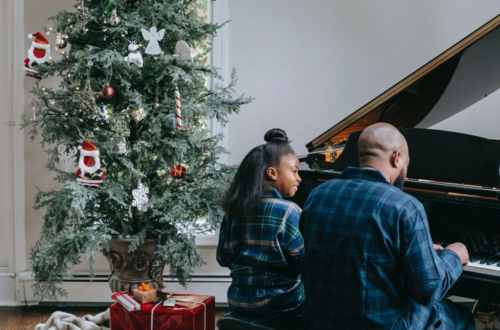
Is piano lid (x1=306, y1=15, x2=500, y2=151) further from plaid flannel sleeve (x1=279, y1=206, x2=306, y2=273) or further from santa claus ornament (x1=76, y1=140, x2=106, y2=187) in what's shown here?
santa claus ornament (x1=76, y1=140, x2=106, y2=187)

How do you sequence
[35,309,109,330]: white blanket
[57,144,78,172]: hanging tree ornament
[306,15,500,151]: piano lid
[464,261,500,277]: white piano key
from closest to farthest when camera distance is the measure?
[464,261,500,277]: white piano key, [306,15,500,151]: piano lid, [57,144,78,172]: hanging tree ornament, [35,309,109,330]: white blanket

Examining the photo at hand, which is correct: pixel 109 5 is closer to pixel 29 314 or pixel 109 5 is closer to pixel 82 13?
pixel 82 13

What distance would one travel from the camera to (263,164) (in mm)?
1944

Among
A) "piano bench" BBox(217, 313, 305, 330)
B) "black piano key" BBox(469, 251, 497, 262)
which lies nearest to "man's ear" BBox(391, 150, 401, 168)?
"black piano key" BBox(469, 251, 497, 262)

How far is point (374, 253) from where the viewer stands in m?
1.43

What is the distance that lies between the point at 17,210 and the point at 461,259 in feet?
9.65

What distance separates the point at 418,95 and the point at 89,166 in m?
1.80

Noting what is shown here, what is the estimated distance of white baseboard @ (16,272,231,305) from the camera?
3.40 metres

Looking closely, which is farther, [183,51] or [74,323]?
[74,323]

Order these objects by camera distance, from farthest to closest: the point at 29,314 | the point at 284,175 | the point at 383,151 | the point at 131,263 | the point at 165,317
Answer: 1. the point at 29,314
2. the point at 131,263
3. the point at 165,317
4. the point at 284,175
5. the point at 383,151

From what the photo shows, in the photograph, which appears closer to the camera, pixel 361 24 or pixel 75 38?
pixel 75 38

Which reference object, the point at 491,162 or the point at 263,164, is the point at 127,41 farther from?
the point at 491,162

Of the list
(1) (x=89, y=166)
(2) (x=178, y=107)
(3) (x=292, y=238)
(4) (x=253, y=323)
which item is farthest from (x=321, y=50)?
(4) (x=253, y=323)

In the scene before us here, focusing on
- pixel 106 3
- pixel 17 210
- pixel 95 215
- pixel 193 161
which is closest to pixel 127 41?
pixel 106 3
